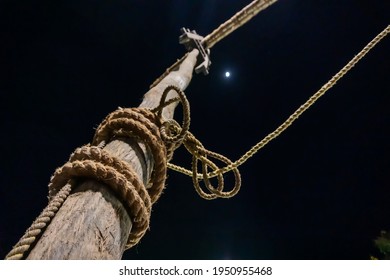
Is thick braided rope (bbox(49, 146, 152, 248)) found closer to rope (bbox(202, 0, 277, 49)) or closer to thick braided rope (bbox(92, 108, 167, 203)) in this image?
thick braided rope (bbox(92, 108, 167, 203))

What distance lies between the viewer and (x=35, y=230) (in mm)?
1364

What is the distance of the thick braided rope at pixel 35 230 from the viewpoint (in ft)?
4.23

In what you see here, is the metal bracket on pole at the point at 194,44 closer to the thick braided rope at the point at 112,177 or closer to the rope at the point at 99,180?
the rope at the point at 99,180

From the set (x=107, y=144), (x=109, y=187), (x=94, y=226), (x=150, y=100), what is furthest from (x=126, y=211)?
(x=150, y=100)

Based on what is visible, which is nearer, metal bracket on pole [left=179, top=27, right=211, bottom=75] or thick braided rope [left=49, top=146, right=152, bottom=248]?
thick braided rope [left=49, top=146, right=152, bottom=248]

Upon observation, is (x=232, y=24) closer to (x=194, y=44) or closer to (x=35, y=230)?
(x=194, y=44)

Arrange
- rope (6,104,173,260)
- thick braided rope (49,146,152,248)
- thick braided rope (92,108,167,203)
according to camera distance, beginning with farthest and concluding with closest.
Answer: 1. thick braided rope (92,108,167,203)
2. thick braided rope (49,146,152,248)
3. rope (6,104,173,260)

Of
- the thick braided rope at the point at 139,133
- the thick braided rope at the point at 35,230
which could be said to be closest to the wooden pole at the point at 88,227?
the thick braided rope at the point at 35,230

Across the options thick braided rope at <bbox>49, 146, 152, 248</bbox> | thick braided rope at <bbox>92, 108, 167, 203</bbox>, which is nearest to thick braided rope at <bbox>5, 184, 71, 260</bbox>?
thick braided rope at <bbox>49, 146, 152, 248</bbox>

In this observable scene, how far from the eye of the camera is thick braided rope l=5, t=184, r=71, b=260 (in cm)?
129

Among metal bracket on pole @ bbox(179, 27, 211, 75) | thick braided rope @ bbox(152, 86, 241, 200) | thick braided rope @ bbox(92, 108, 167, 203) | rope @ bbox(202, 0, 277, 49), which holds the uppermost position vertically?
rope @ bbox(202, 0, 277, 49)

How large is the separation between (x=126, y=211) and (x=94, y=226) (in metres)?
0.26

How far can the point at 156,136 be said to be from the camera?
2.13m
